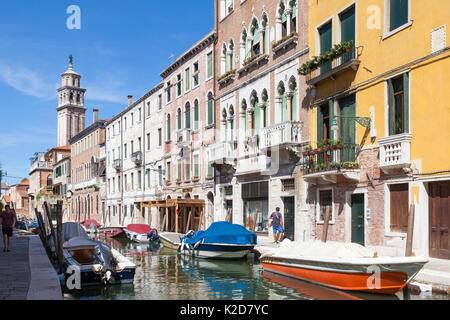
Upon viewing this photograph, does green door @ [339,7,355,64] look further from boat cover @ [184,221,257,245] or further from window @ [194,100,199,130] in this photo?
window @ [194,100,199,130]

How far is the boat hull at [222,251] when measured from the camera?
17531 mm

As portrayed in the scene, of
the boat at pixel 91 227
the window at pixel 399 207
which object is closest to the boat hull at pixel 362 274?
the window at pixel 399 207

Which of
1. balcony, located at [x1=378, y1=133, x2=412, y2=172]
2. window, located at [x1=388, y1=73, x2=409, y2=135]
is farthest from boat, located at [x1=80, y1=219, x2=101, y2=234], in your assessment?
window, located at [x1=388, y1=73, x2=409, y2=135]

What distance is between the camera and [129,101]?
1825 inches

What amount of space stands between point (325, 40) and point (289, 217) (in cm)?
673

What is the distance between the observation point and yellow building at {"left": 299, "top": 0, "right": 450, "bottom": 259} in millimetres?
13078

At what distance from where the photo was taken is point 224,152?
24.5 metres

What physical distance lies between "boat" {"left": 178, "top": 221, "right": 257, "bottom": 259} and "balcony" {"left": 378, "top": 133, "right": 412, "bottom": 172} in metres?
5.46

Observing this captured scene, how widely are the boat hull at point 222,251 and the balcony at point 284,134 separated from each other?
162 inches

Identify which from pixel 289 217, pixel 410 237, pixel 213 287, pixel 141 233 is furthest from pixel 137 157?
pixel 410 237
